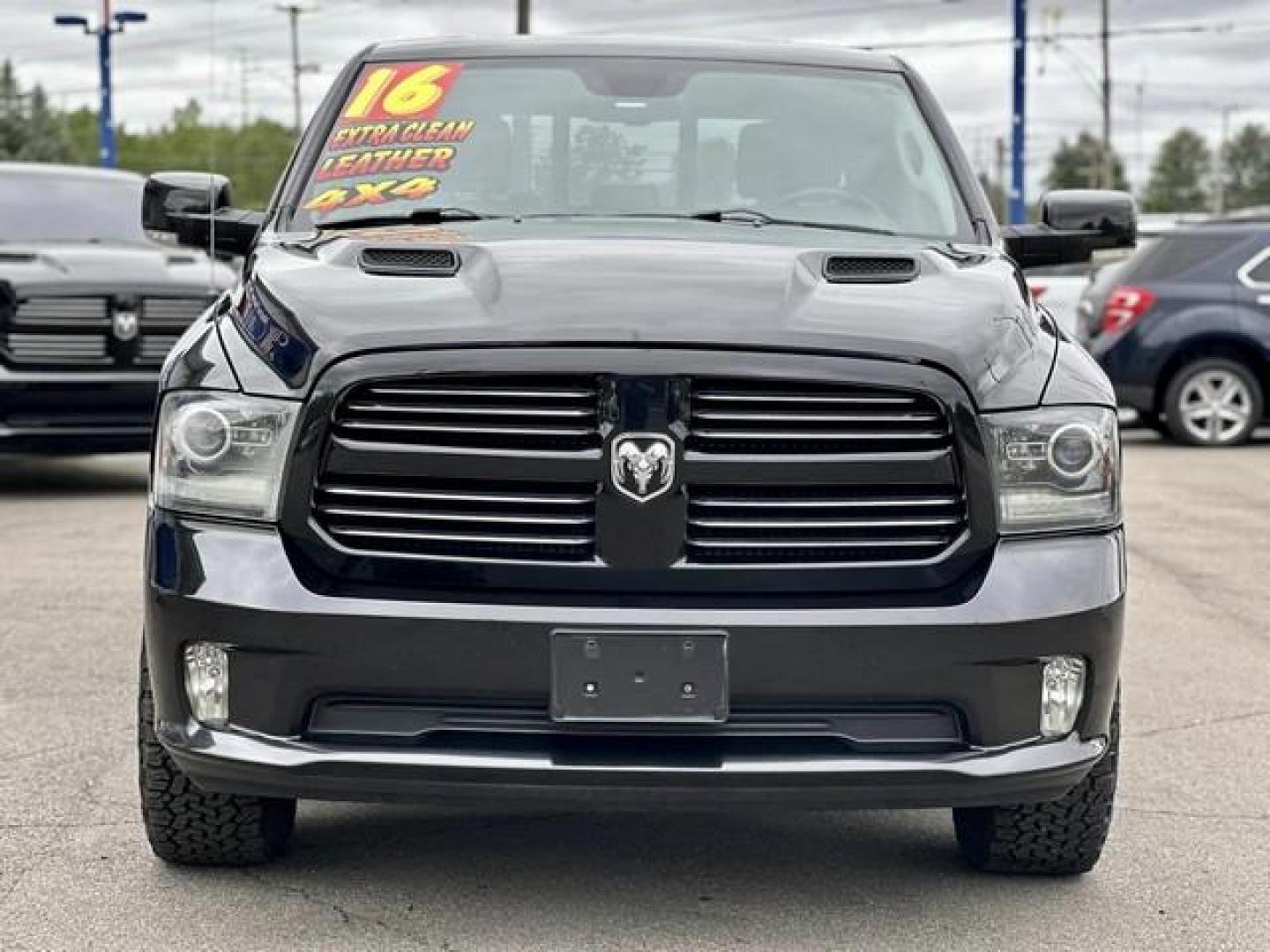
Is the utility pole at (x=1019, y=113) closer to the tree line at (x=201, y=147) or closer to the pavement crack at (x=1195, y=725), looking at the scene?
the pavement crack at (x=1195, y=725)

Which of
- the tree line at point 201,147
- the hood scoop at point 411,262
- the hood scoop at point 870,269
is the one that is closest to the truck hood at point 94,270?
the hood scoop at point 411,262

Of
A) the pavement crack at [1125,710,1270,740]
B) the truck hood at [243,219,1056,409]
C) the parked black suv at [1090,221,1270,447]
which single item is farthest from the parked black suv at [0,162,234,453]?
the truck hood at [243,219,1056,409]

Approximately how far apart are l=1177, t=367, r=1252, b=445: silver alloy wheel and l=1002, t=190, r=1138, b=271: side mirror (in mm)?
10751

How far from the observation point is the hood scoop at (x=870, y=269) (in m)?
4.53

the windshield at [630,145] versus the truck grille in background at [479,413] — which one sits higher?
the windshield at [630,145]

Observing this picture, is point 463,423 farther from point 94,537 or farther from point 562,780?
point 94,537

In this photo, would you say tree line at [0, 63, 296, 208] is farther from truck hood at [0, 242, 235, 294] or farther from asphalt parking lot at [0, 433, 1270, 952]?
asphalt parking lot at [0, 433, 1270, 952]

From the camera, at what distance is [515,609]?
402 centimetres

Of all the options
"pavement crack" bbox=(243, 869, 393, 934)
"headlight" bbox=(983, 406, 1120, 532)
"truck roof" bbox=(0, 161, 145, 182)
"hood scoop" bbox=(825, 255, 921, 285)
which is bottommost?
"pavement crack" bbox=(243, 869, 393, 934)

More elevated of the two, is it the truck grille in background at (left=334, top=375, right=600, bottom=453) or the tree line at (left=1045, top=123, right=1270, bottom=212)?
the tree line at (left=1045, top=123, right=1270, bottom=212)

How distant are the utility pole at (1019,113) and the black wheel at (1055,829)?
33084mm

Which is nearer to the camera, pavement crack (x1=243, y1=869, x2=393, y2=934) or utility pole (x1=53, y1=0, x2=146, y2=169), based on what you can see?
pavement crack (x1=243, y1=869, x2=393, y2=934)

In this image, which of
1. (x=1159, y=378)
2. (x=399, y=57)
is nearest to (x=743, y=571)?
(x=399, y=57)

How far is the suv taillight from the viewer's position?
16.3 m
